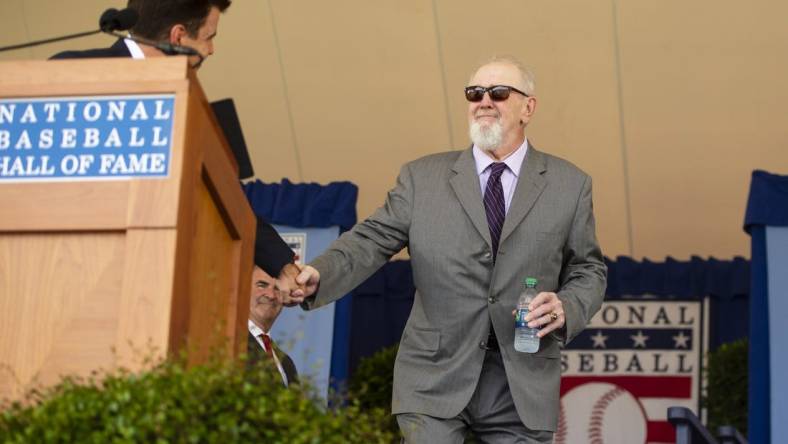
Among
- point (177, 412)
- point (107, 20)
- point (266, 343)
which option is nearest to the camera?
point (177, 412)

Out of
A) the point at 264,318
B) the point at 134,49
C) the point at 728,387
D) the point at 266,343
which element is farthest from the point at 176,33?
the point at 728,387

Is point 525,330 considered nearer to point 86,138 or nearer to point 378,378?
point 86,138

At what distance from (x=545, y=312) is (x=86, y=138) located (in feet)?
4.95

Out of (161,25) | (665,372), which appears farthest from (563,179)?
(665,372)

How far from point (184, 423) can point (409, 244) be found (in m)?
1.98

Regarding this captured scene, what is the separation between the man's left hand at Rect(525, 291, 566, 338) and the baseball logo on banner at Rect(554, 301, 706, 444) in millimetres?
3294

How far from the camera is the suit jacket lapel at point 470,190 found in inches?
148

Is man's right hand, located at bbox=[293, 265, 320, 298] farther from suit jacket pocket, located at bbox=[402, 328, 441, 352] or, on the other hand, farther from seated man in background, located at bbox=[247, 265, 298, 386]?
seated man in background, located at bbox=[247, 265, 298, 386]

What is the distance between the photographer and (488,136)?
393 centimetres

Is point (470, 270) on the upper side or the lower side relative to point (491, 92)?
lower

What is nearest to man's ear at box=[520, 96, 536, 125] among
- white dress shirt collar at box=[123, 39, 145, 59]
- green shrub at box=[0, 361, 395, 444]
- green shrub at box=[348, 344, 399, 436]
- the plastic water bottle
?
the plastic water bottle

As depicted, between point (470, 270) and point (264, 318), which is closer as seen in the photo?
point (470, 270)

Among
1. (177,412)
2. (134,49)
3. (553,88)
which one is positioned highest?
(553,88)

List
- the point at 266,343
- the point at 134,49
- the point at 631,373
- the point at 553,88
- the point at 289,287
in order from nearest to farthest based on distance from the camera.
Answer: the point at 134,49 → the point at 289,287 → the point at 266,343 → the point at 631,373 → the point at 553,88
